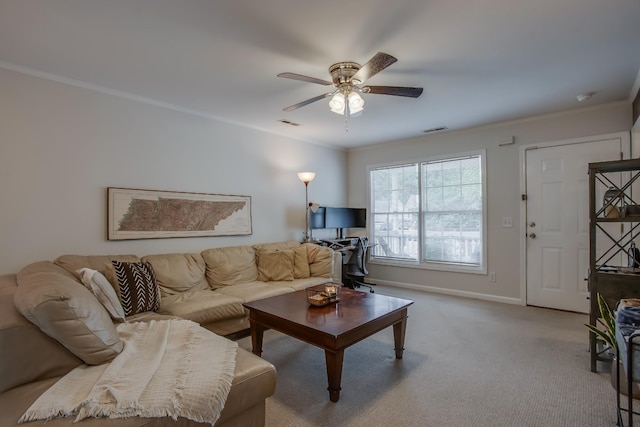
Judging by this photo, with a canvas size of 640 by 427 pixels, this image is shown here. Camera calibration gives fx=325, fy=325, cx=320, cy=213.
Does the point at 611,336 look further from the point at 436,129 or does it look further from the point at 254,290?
the point at 436,129

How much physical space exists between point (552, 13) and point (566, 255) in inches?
118

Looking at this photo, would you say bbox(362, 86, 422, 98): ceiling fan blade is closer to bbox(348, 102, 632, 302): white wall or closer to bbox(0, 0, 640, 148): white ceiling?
bbox(0, 0, 640, 148): white ceiling

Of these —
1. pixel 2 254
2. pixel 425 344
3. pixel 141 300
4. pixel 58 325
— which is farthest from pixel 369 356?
pixel 2 254

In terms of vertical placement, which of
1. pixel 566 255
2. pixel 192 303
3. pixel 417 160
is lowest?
pixel 192 303

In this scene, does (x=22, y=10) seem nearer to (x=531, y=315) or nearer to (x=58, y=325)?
(x=58, y=325)

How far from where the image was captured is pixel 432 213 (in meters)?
5.02

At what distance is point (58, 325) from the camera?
1.38 metres

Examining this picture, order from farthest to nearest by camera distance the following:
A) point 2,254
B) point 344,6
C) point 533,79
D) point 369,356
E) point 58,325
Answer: point 533,79 → point 369,356 → point 2,254 → point 344,6 → point 58,325

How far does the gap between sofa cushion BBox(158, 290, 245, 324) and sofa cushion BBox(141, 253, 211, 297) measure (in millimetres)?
95

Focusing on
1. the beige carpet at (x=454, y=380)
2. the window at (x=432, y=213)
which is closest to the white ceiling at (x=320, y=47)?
the window at (x=432, y=213)

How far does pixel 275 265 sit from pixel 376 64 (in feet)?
8.21

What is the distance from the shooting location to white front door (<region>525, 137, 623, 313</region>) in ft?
12.4

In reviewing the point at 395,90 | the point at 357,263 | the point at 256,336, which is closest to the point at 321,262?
the point at 357,263

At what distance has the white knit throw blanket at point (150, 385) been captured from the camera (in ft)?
3.99
